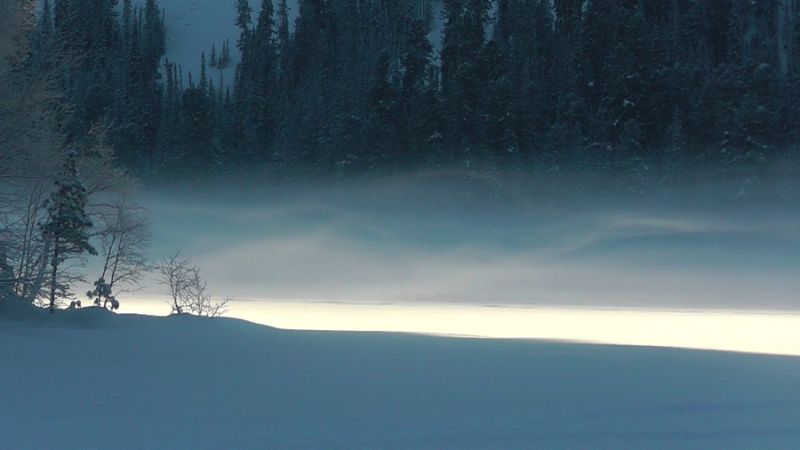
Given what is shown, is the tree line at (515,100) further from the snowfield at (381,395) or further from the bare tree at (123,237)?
the snowfield at (381,395)

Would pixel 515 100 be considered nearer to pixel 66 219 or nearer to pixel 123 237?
pixel 123 237

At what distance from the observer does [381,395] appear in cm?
1141

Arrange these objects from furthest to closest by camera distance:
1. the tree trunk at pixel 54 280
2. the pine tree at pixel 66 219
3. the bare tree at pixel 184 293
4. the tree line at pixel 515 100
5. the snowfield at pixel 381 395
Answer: the tree line at pixel 515 100 → the bare tree at pixel 184 293 → the pine tree at pixel 66 219 → the tree trunk at pixel 54 280 → the snowfield at pixel 381 395

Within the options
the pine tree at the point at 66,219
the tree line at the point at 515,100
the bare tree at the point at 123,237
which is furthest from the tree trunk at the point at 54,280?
the tree line at the point at 515,100

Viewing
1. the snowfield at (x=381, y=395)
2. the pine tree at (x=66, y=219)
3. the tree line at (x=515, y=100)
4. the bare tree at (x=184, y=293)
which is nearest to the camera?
the snowfield at (x=381, y=395)

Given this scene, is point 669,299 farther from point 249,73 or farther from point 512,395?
point 249,73

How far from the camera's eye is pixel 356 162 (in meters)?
58.0

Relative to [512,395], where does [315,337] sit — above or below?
above

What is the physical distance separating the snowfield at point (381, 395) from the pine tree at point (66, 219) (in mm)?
4573

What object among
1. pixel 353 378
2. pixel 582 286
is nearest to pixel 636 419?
pixel 353 378

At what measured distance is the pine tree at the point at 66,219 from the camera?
21125 mm

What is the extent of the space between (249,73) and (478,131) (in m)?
31.3

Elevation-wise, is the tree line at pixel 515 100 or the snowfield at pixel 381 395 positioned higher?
the tree line at pixel 515 100

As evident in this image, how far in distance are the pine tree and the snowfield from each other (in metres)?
Answer: 4.57
